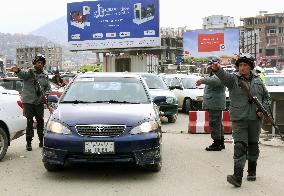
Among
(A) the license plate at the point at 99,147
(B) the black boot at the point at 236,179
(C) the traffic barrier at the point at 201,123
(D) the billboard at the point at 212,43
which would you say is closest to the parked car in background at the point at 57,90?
(C) the traffic barrier at the point at 201,123

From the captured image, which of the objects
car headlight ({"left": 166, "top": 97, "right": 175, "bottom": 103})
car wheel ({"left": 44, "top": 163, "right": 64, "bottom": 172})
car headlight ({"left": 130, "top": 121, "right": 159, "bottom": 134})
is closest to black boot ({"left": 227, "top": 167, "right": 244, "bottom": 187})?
car headlight ({"left": 130, "top": 121, "right": 159, "bottom": 134})

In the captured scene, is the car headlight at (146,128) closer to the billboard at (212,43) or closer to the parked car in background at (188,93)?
the parked car in background at (188,93)

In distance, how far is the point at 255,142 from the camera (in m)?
6.73

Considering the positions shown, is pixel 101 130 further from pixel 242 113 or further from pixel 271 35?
pixel 271 35

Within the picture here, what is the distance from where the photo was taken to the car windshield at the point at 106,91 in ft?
25.6

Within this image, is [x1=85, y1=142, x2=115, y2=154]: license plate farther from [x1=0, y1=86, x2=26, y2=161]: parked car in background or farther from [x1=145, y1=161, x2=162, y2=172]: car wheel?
[x1=0, y1=86, x2=26, y2=161]: parked car in background

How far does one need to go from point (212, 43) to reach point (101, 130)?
162 ft

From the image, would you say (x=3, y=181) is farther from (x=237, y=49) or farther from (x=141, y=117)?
(x=237, y=49)

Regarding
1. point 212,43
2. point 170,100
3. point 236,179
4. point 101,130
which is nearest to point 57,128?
point 101,130

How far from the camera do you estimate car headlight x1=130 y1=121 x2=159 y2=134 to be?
22.2 feet

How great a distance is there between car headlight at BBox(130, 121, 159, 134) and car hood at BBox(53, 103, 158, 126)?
0.07 meters

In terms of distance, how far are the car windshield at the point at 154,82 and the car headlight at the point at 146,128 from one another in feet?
27.9

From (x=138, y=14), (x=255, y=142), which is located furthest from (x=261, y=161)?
(x=138, y=14)

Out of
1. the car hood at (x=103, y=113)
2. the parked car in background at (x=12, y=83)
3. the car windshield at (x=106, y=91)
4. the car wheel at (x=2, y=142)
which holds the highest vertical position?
the car windshield at (x=106, y=91)
